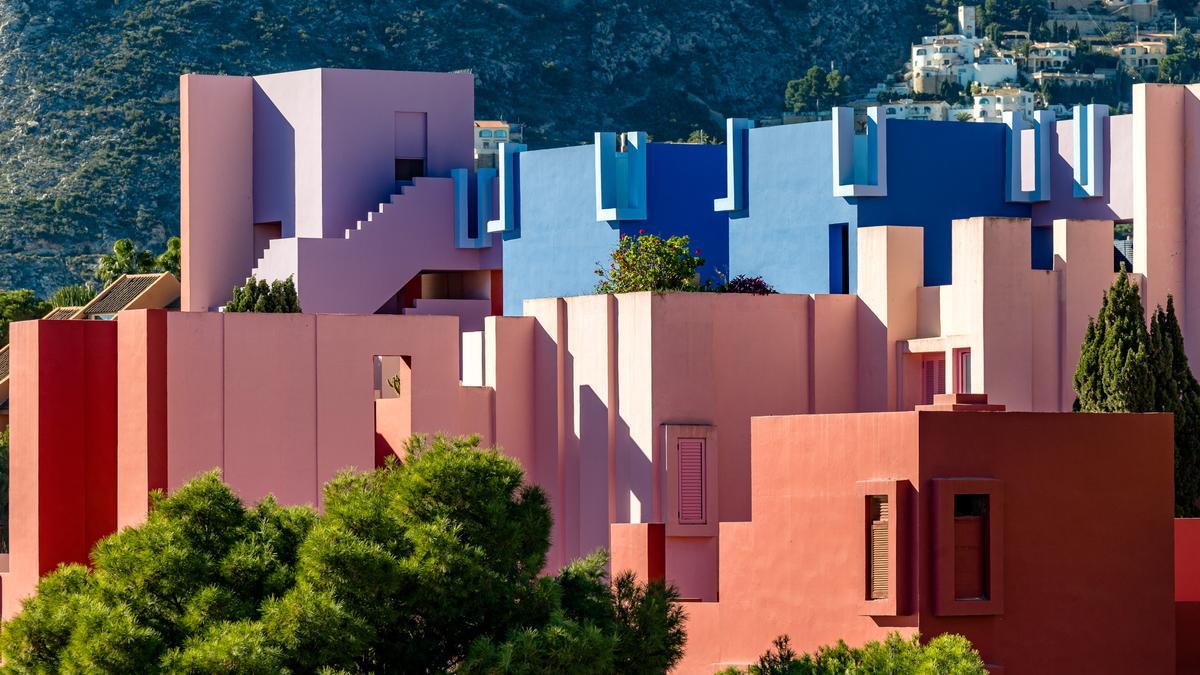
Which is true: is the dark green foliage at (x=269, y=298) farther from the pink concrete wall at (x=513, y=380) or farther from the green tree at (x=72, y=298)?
the green tree at (x=72, y=298)

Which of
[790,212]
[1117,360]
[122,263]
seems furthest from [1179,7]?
[1117,360]

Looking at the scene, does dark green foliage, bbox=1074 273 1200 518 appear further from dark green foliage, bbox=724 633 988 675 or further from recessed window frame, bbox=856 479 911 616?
dark green foliage, bbox=724 633 988 675

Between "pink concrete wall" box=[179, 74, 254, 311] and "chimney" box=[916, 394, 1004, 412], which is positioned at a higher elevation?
"pink concrete wall" box=[179, 74, 254, 311]

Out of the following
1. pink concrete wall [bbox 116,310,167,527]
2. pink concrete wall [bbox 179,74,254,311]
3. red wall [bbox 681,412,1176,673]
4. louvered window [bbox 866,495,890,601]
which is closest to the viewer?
red wall [bbox 681,412,1176,673]

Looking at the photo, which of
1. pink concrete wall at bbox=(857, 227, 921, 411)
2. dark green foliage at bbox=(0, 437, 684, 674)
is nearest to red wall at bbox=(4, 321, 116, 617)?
dark green foliage at bbox=(0, 437, 684, 674)

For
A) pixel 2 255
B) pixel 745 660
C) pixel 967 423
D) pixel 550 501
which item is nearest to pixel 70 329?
pixel 550 501

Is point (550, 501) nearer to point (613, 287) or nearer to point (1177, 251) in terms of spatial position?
point (613, 287)

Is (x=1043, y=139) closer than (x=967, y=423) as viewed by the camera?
No

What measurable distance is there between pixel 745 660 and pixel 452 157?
81.5 feet

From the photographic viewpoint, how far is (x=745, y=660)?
2956 cm

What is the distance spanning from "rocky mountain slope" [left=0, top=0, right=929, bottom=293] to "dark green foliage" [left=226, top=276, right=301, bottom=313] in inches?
2189

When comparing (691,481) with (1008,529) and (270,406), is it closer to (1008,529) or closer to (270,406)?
(270,406)

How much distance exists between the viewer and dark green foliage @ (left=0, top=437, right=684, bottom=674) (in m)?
24.2

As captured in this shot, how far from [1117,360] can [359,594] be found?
1391cm
